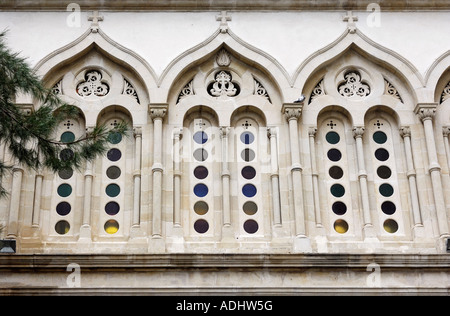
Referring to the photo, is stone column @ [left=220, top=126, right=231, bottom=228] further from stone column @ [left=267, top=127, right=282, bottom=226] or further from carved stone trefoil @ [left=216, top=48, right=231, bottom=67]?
carved stone trefoil @ [left=216, top=48, right=231, bottom=67]

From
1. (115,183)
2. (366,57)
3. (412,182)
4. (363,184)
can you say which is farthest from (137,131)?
(412,182)

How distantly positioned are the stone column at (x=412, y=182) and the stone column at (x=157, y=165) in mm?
4024

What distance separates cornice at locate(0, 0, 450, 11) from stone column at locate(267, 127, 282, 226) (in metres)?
2.40

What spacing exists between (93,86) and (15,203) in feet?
8.23

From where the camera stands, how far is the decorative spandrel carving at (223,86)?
1322 cm

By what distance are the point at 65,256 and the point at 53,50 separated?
3.82m

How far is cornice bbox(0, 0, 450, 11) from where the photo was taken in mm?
13586

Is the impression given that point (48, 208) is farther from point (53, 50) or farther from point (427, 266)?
point (427, 266)

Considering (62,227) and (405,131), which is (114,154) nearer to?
(62,227)

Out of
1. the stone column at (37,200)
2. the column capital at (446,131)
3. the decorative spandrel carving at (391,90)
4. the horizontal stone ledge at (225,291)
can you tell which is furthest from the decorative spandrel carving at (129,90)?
the column capital at (446,131)

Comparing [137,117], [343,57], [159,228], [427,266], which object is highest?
[343,57]

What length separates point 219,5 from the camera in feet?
44.9

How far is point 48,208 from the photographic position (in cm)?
1235

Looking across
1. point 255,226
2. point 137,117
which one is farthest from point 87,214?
point 255,226
